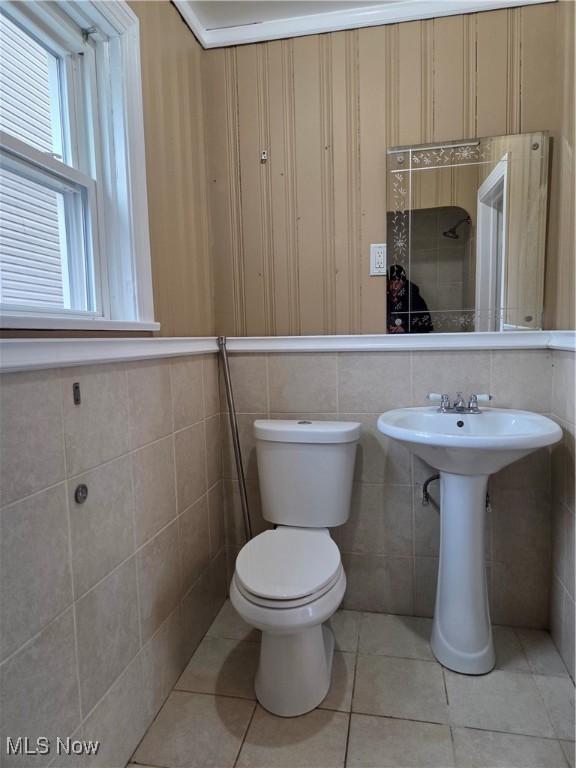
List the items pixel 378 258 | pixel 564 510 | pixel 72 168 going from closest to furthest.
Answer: pixel 72 168 → pixel 564 510 → pixel 378 258

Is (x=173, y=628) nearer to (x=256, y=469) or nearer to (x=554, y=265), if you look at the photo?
(x=256, y=469)

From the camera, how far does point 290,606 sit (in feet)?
3.95

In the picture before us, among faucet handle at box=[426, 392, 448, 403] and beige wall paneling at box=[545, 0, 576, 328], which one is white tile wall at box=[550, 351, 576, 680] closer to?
beige wall paneling at box=[545, 0, 576, 328]

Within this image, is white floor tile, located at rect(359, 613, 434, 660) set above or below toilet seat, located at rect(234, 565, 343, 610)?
below

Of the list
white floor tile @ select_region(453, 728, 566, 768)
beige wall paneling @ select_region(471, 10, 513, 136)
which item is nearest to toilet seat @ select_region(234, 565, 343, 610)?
white floor tile @ select_region(453, 728, 566, 768)

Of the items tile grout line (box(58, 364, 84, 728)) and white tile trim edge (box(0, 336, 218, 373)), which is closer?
white tile trim edge (box(0, 336, 218, 373))

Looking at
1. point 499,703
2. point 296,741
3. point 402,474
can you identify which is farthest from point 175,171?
point 499,703

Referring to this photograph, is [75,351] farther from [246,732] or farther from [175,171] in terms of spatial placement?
[246,732]

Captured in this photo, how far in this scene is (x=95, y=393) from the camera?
3.68 feet

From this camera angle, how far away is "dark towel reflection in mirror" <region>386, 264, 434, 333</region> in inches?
68.1

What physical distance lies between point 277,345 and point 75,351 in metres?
0.92

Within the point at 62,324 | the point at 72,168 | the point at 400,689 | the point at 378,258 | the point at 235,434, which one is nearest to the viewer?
the point at 62,324

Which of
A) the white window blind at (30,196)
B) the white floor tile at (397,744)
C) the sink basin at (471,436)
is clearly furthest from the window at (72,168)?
the white floor tile at (397,744)

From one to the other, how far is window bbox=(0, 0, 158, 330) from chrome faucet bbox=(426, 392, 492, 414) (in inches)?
40.9
